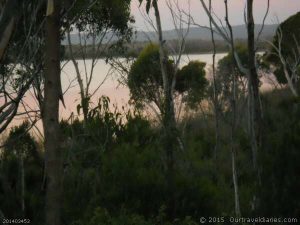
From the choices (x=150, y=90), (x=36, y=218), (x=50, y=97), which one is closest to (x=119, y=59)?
(x=150, y=90)

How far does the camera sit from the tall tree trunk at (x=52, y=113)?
252 centimetres

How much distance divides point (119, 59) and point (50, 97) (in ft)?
53.9

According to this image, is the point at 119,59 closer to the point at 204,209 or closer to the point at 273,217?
the point at 204,209

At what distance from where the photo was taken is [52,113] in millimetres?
2510

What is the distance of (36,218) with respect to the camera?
5.21m

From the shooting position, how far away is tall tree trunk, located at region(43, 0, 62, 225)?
252 centimetres

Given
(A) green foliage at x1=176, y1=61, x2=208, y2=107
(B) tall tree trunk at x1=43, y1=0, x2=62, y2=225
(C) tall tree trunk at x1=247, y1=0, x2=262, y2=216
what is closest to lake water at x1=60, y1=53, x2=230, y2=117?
(A) green foliage at x1=176, y1=61, x2=208, y2=107

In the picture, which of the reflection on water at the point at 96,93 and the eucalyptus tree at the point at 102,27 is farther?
the eucalyptus tree at the point at 102,27
